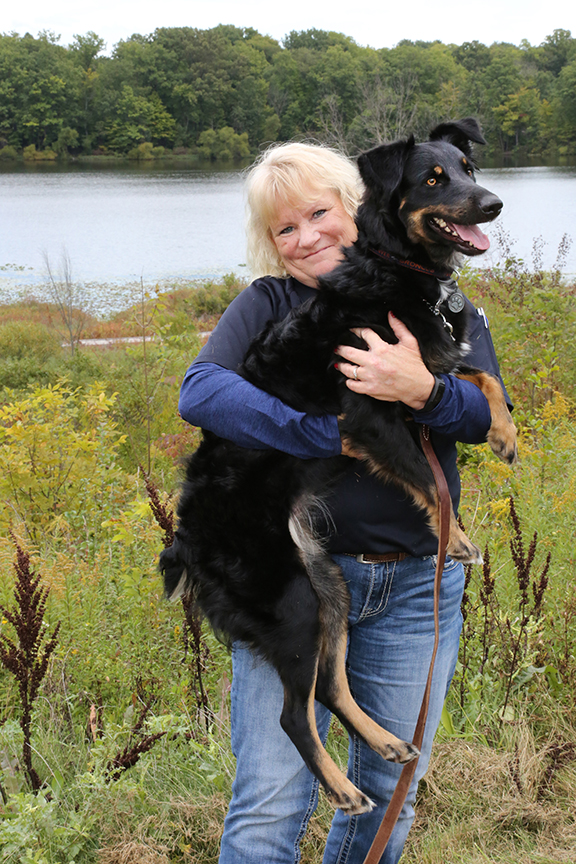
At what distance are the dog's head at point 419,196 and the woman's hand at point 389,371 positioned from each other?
365 mm

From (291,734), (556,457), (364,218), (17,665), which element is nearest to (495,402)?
(364,218)

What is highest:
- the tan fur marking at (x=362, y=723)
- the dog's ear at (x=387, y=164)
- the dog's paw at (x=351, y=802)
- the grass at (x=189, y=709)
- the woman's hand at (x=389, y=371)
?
the dog's ear at (x=387, y=164)

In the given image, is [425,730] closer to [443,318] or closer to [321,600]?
[321,600]

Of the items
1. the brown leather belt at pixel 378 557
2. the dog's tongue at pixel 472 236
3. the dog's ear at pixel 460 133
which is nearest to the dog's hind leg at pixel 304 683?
the brown leather belt at pixel 378 557

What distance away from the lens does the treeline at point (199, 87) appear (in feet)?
172

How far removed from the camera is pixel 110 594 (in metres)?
3.18

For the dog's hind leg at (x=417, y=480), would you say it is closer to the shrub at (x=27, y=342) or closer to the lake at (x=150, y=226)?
the lake at (x=150, y=226)

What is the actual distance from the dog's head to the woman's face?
0.34 feet

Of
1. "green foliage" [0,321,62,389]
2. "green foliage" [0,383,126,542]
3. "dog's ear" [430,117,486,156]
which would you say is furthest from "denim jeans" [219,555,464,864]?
"green foliage" [0,321,62,389]

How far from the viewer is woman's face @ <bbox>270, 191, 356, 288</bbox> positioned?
212 centimetres

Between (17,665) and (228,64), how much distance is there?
8250cm

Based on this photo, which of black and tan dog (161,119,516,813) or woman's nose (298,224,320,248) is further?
woman's nose (298,224,320,248)

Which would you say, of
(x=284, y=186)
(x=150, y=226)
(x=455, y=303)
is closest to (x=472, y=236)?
(x=455, y=303)

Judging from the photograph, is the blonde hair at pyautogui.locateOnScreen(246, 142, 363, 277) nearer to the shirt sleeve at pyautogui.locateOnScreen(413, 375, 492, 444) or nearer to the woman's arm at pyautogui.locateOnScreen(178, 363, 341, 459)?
the woman's arm at pyautogui.locateOnScreen(178, 363, 341, 459)
